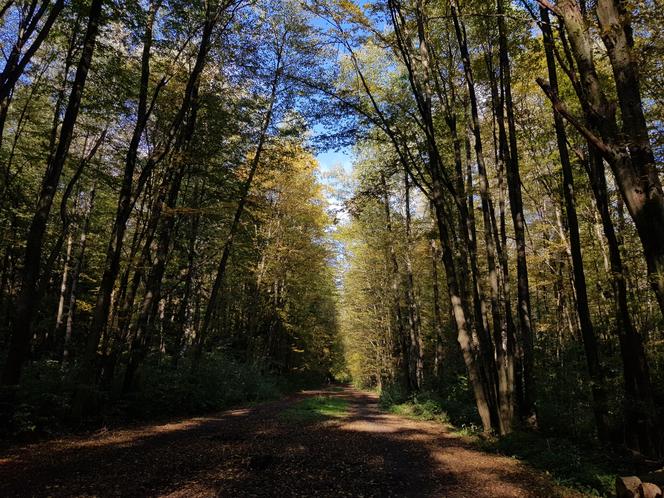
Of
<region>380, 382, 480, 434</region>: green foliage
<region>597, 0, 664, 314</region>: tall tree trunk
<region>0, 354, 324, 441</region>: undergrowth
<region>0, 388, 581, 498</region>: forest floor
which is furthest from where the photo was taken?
<region>380, 382, 480, 434</region>: green foliage

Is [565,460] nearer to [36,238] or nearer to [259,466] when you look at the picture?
[259,466]

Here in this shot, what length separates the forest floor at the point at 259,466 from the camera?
5160mm

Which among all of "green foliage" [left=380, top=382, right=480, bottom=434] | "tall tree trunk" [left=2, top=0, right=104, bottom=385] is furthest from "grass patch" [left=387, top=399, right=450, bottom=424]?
"tall tree trunk" [left=2, top=0, right=104, bottom=385]

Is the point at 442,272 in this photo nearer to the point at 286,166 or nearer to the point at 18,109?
the point at 286,166

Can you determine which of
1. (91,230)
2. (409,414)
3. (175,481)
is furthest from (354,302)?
(175,481)

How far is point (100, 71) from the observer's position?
10.6 m

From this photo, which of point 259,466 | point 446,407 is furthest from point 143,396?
point 446,407

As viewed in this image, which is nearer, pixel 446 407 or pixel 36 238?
pixel 36 238

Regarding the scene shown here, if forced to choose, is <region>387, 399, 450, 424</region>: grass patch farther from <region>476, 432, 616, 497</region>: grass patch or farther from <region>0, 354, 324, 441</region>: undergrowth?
<region>0, 354, 324, 441</region>: undergrowth

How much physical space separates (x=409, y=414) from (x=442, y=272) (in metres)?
10.4

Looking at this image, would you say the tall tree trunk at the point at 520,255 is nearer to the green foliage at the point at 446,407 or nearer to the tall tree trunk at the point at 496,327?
the tall tree trunk at the point at 496,327

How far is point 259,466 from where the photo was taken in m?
6.25

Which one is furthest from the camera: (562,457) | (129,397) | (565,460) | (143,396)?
(143,396)

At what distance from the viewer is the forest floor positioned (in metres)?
5.16
